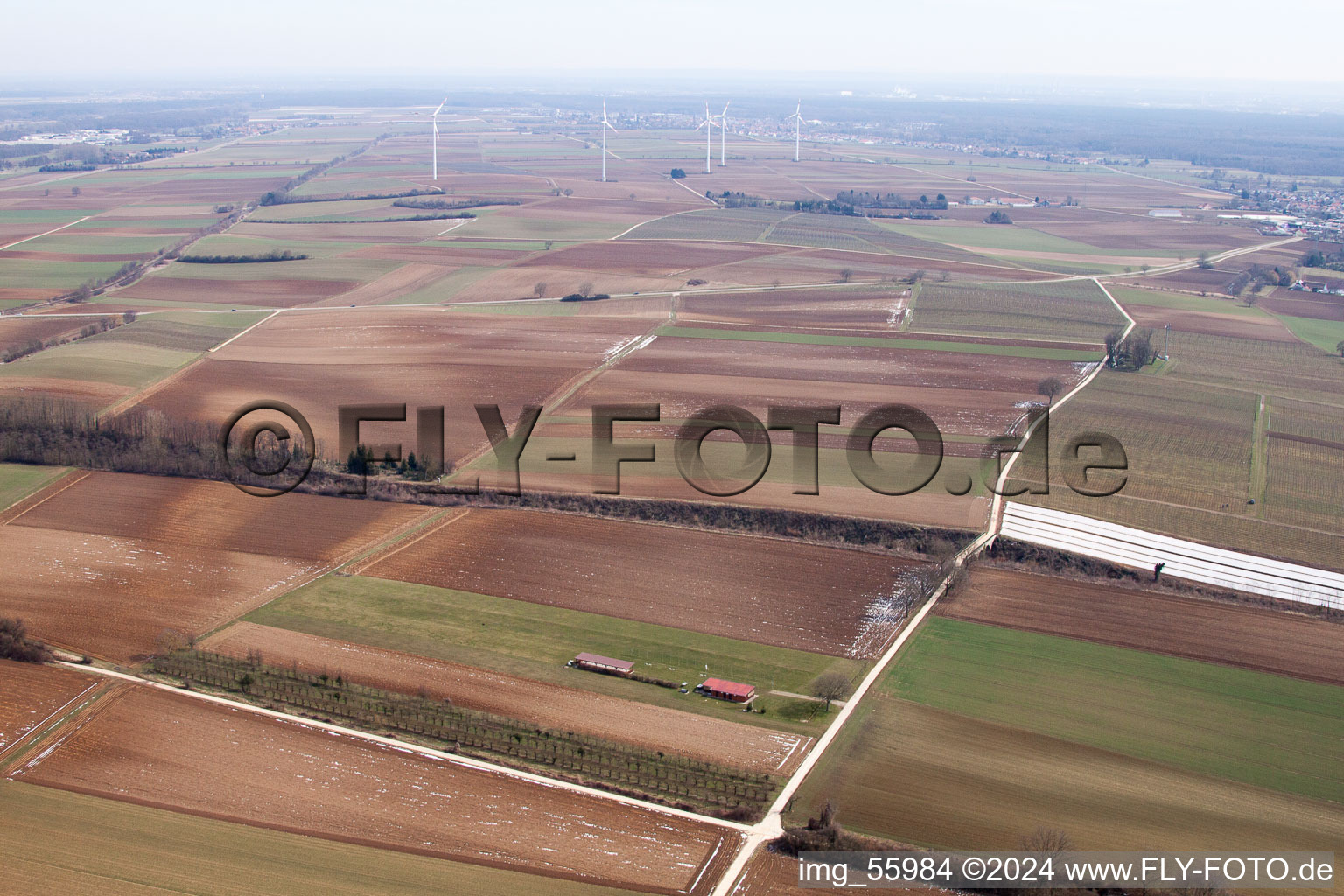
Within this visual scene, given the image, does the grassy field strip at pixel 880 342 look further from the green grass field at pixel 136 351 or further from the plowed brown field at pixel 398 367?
the green grass field at pixel 136 351

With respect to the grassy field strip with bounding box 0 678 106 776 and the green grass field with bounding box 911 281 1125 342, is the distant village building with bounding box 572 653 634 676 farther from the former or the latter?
the green grass field with bounding box 911 281 1125 342

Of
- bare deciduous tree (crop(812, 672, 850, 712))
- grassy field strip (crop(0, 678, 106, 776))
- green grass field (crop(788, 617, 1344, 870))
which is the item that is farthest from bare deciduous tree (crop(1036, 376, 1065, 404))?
grassy field strip (crop(0, 678, 106, 776))

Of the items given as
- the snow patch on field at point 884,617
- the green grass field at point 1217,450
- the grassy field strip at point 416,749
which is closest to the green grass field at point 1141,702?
the snow patch on field at point 884,617

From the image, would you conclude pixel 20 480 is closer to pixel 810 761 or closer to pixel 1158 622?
pixel 810 761

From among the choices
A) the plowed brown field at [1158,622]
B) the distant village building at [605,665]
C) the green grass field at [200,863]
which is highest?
the plowed brown field at [1158,622]

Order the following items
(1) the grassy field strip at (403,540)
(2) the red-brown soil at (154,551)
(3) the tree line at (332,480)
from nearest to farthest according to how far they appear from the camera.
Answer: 1. (2) the red-brown soil at (154,551)
2. (1) the grassy field strip at (403,540)
3. (3) the tree line at (332,480)

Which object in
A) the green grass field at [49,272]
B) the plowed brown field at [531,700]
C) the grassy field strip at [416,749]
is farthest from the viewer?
the green grass field at [49,272]

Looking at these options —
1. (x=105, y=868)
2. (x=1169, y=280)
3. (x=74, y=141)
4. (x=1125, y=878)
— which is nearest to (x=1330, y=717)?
(x=1125, y=878)
